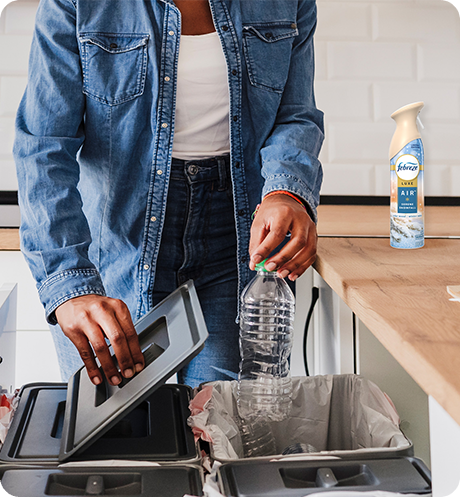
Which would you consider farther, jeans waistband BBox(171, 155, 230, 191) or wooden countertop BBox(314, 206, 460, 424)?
jeans waistband BBox(171, 155, 230, 191)

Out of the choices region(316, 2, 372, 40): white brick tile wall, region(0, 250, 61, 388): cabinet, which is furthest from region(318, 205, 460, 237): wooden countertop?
region(0, 250, 61, 388): cabinet

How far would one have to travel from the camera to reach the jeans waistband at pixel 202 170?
1.05 meters

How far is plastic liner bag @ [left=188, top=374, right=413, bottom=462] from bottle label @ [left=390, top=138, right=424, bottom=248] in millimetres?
362

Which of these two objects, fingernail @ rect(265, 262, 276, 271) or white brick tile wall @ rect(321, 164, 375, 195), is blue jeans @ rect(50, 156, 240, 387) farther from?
white brick tile wall @ rect(321, 164, 375, 195)

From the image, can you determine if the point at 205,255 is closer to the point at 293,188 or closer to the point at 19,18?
the point at 293,188

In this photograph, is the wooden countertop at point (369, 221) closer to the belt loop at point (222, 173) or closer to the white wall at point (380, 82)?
the white wall at point (380, 82)

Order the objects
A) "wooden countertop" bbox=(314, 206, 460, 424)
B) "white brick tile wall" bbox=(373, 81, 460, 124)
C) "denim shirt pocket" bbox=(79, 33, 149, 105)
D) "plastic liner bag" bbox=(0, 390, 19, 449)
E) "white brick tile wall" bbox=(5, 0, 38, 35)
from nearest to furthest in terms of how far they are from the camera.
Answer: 1. "wooden countertop" bbox=(314, 206, 460, 424)
2. "plastic liner bag" bbox=(0, 390, 19, 449)
3. "denim shirt pocket" bbox=(79, 33, 149, 105)
4. "white brick tile wall" bbox=(5, 0, 38, 35)
5. "white brick tile wall" bbox=(373, 81, 460, 124)

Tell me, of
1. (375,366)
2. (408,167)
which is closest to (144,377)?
(375,366)

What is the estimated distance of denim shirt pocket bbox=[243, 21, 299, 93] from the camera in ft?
3.55

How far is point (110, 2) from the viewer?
3.33 feet

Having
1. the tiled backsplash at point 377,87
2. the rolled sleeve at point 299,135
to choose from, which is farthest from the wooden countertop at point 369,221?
the rolled sleeve at point 299,135

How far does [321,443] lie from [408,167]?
21.4 inches

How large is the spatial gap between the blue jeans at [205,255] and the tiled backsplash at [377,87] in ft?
3.56

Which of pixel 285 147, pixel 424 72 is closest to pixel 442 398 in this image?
pixel 285 147
